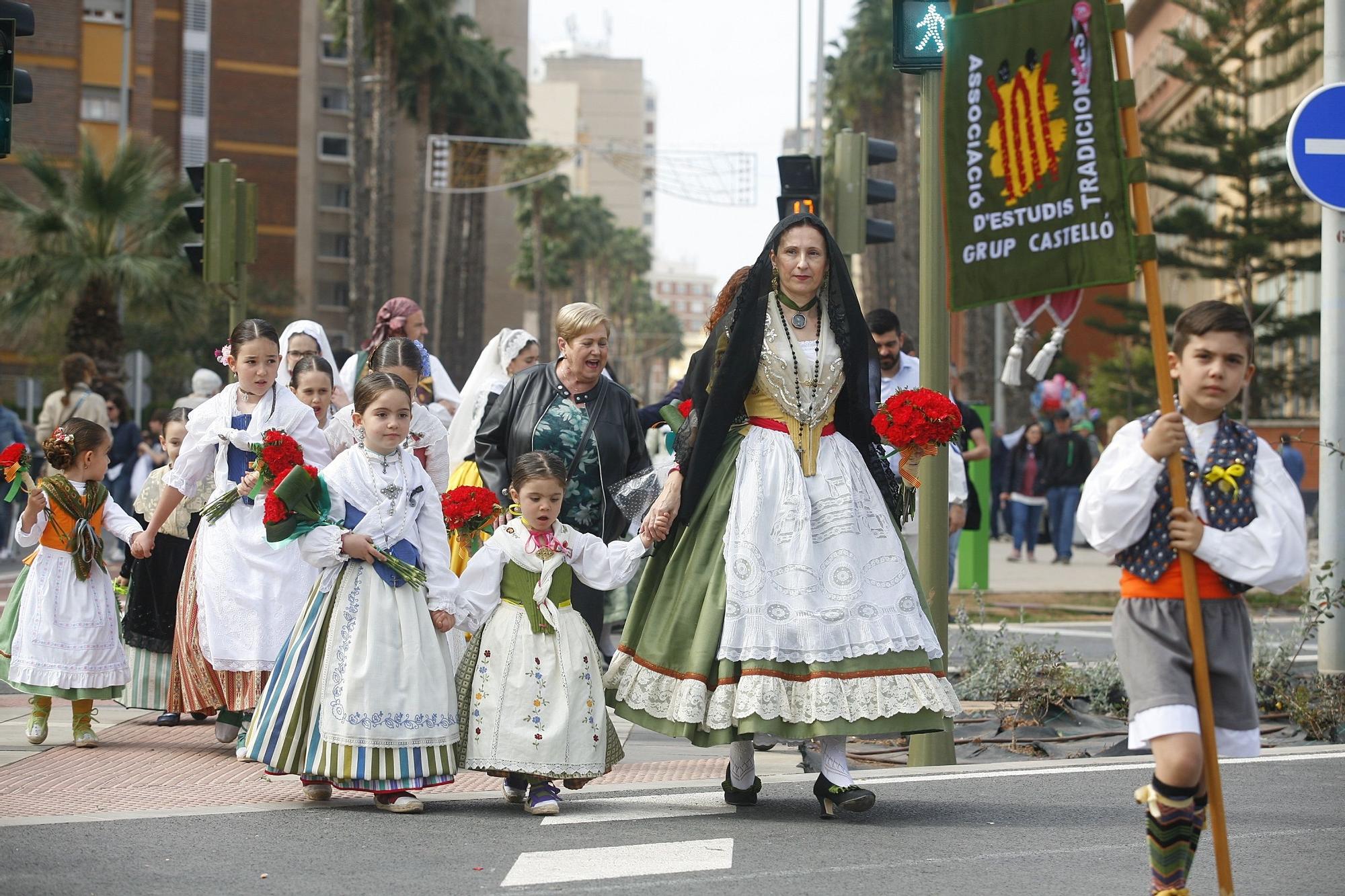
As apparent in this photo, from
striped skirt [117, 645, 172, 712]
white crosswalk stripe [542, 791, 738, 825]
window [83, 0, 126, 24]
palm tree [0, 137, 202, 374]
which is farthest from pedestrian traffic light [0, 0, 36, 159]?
window [83, 0, 126, 24]

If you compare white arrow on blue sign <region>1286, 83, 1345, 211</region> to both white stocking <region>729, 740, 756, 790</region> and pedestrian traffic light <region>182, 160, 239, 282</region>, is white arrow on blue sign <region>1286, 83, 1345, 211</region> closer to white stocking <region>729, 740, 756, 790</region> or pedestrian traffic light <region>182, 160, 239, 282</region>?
white stocking <region>729, 740, 756, 790</region>

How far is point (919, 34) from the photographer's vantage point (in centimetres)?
839

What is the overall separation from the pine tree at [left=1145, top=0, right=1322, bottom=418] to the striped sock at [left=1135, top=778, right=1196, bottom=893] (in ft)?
120

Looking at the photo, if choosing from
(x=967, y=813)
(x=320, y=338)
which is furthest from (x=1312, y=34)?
(x=967, y=813)

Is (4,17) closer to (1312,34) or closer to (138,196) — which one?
(138,196)

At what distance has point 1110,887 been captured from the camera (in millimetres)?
5598

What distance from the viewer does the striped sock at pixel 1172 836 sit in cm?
496

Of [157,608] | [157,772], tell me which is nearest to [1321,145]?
[157,608]

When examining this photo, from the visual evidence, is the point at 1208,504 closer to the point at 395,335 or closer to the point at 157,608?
the point at 157,608

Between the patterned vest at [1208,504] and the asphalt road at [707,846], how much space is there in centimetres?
105

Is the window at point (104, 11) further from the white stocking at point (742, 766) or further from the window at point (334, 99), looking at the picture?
the white stocking at point (742, 766)

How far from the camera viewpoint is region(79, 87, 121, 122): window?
55.7 metres

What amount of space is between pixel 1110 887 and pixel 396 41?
148 ft

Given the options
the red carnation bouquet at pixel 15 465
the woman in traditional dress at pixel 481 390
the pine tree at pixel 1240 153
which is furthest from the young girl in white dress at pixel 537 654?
the pine tree at pixel 1240 153
